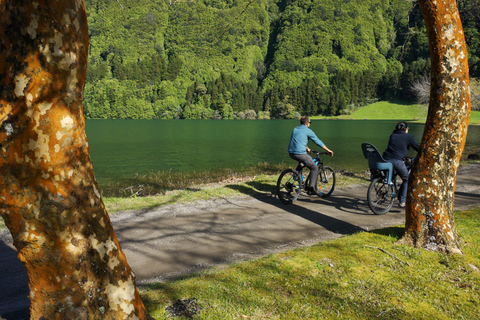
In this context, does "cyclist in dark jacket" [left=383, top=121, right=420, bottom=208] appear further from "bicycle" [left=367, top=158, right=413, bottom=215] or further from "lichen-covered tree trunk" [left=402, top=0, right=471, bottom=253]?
"lichen-covered tree trunk" [left=402, top=0, right=471, bottom=253]

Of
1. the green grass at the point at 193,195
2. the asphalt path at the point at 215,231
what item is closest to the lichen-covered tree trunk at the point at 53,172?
the asphalt path at the point at 215,231

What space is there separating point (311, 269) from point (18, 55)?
14.8ft

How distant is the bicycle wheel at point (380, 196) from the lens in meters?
8.95

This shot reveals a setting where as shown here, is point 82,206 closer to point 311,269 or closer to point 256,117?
point 311,269

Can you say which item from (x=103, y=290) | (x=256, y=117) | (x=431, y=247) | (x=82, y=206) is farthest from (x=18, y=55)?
(x=256, y=117)

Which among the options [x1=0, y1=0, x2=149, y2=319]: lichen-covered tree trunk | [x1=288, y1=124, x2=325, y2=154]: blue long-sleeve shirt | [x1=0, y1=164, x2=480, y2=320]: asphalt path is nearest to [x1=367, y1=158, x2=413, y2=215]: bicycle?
[x1=0, y1=164, x2=480, y2=320]: asphalt path

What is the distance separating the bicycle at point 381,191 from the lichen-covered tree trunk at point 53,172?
808cm

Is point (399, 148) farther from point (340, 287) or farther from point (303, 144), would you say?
point (340, 287)

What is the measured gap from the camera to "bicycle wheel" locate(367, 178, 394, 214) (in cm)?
895

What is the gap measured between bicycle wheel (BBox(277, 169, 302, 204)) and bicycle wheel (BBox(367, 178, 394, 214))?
2.23 metres

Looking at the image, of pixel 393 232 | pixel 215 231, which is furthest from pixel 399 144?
pixel 215 231

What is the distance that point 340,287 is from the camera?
4.29 metres

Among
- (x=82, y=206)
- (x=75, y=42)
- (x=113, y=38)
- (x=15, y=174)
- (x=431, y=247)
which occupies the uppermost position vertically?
(x=113, y=38)

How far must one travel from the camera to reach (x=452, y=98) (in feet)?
16.4
